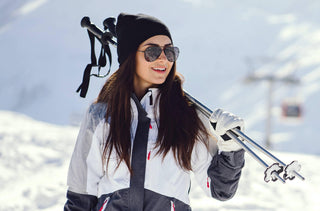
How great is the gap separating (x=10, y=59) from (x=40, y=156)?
295 feet

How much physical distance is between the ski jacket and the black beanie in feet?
0.74

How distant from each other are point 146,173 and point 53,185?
3.25 metres

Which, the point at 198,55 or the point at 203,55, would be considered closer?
Result: the point at 198,55

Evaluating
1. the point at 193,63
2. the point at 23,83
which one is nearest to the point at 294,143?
the point at 193,63

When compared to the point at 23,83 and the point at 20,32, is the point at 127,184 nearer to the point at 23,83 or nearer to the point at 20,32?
the point at 23,83

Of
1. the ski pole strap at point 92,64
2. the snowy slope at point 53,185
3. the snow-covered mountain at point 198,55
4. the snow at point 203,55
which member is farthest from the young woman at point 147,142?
the snow-covered mountain at point 198,55

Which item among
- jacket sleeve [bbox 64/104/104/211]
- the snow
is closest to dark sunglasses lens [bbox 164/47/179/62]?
jacket sleeve [bbox 64/104/104/211]

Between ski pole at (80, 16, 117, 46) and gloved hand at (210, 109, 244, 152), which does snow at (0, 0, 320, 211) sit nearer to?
ski pole at (80, 16, 117, 46)

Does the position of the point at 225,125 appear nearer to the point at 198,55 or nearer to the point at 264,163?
the point at 264,163

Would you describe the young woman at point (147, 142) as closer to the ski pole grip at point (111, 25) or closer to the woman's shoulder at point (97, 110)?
the woman's shoulder at point (97, 110)

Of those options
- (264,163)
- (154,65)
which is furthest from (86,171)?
(264,163)

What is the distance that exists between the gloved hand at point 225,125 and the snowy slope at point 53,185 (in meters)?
2.55

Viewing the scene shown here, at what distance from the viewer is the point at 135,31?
215cm

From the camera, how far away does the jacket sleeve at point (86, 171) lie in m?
2.04
